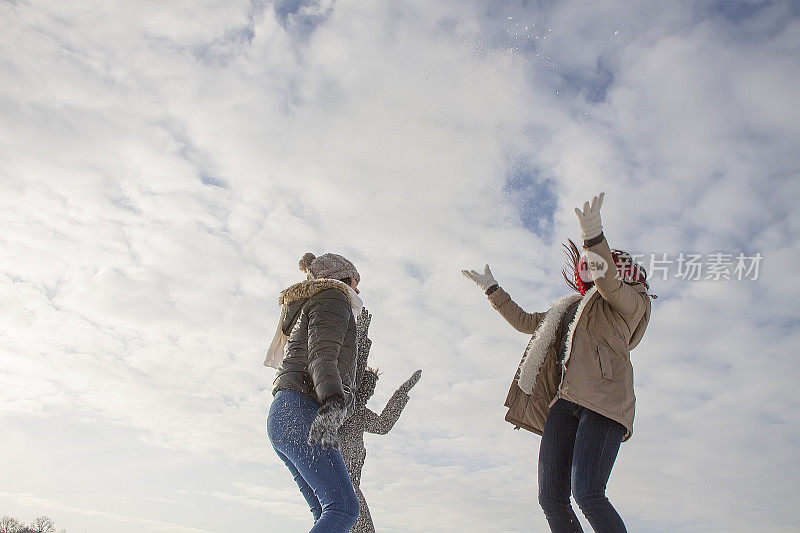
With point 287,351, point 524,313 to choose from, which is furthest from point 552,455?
point 287,351

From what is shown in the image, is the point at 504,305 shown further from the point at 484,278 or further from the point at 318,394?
the point at 318,394

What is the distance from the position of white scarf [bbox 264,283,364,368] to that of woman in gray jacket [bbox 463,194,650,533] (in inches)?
57.9

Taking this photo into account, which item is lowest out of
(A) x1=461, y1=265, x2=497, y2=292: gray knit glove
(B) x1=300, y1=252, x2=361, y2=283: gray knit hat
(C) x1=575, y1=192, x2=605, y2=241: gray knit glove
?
(B) x1=300, y1=252, x2=361, y2=283: gray knit hat

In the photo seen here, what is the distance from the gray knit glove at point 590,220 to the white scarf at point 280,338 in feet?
5.55

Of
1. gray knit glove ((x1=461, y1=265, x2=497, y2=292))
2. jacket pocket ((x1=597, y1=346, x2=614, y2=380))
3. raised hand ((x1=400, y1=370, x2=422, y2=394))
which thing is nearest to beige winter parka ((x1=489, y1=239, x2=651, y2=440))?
jacket pocket ((x1=597, y1=346, x2=614, y2=380))

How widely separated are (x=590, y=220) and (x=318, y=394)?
2136 millimetres

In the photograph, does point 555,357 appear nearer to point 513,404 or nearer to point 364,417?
point 513,404

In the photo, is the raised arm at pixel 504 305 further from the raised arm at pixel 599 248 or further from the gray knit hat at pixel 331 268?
the gray knit hat at pixel 331 268

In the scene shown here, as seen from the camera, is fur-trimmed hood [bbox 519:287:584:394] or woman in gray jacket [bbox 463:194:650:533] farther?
fur-trimmed hood [bbox 519:287:584:394]

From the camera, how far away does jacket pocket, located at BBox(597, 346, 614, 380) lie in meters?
4.14

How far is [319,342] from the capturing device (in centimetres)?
394

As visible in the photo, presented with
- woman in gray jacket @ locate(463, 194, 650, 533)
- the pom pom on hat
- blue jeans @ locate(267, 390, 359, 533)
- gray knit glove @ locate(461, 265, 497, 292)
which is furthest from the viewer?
gray knit glove @ locate(461, 265, 497, 292)

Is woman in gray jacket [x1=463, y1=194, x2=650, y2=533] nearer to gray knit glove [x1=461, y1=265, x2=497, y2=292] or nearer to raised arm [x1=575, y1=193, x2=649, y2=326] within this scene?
raised arm [x1=575, y1=193, x2=649, y2=326]

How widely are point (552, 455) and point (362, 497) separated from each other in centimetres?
202
